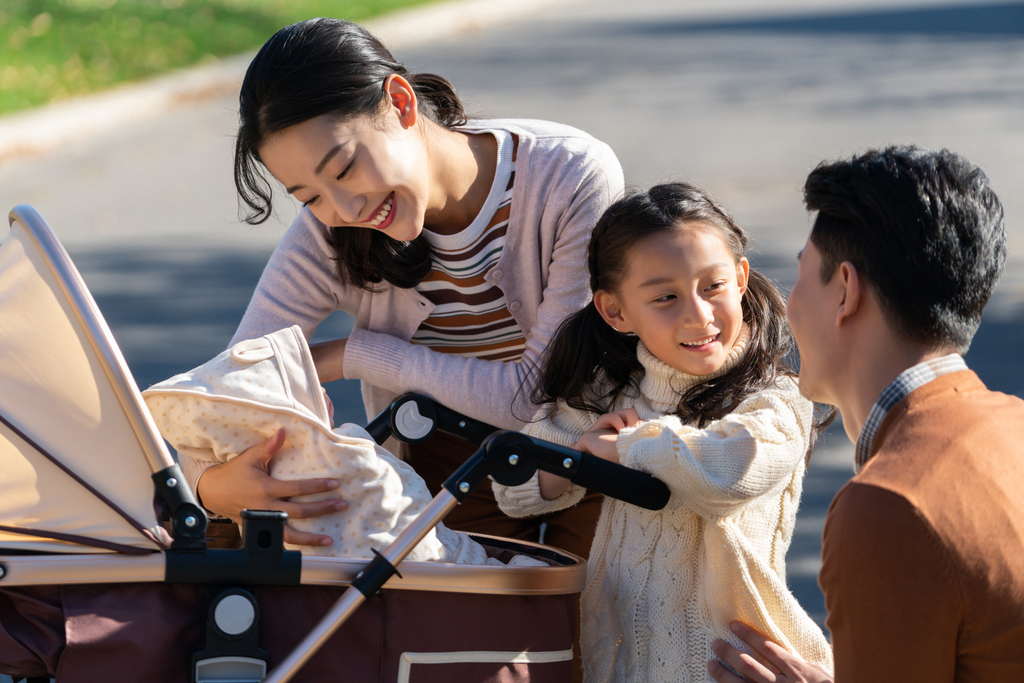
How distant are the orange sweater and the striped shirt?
1157 mm

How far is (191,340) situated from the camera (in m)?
5.00

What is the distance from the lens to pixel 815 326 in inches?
62.7

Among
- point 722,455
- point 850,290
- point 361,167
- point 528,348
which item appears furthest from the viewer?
point 528,348

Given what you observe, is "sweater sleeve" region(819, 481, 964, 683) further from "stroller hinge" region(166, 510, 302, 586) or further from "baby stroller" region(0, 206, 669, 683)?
"stroller hinge" region(166, 510, 302, 586)

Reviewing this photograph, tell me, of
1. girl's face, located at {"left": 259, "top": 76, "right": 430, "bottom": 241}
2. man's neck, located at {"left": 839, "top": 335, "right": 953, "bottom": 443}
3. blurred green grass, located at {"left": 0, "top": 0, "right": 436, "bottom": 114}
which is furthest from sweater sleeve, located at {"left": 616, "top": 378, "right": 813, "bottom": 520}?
blurred green grass, located at {"left": 0, "top": 0, "right": 436, "bottom": 114}

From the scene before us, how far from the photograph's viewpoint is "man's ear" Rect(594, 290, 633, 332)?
213 centimetres

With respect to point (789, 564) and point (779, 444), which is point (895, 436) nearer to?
point (779, 444)

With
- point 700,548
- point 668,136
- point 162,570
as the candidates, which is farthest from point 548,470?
point 668,136

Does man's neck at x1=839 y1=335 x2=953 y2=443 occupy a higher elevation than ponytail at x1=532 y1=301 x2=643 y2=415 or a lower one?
higher

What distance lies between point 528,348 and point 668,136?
595 centimetres

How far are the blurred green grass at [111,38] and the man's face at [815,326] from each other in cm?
816

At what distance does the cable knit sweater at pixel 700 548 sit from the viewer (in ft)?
6.10

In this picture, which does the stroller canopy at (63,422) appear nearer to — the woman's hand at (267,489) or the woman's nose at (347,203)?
the woman's hand at (267,489)

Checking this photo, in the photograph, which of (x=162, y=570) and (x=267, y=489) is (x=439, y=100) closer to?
(x=267, y=489)
